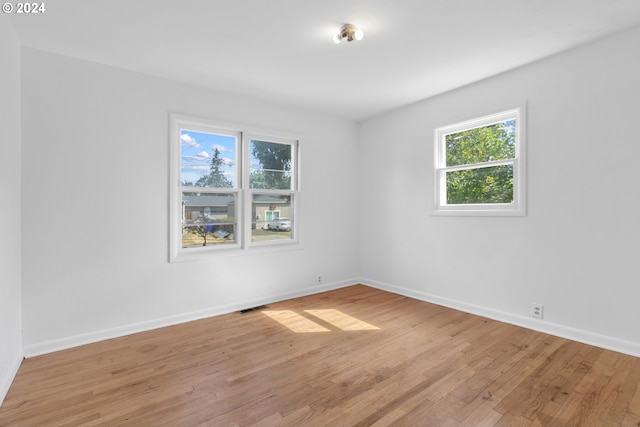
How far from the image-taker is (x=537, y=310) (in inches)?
123

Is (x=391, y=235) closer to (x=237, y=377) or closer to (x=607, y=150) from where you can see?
(x=607, y=150)

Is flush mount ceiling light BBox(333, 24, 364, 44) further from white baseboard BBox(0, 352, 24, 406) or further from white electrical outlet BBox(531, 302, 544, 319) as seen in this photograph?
white baseboard BBox(0, 352, 24, 406)

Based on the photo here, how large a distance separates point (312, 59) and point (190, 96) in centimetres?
147

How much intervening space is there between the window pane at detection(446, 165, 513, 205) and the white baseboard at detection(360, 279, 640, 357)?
3.96ft

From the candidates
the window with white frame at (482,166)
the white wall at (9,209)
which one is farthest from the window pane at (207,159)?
the window with white frame at (482,166)

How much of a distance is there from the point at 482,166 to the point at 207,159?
10.4 ft

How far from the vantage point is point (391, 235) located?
15.2 ft

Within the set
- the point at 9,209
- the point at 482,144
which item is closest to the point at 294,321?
the point at 9,209

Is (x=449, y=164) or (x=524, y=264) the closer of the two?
(x=524, y=264)

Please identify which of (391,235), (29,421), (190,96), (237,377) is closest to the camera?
(29,421)

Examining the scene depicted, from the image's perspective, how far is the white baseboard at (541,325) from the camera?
263 cm

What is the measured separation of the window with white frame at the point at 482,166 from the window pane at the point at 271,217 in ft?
6.50

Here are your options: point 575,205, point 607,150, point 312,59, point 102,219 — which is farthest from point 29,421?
point 607,150

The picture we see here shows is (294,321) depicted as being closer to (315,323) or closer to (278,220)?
(315,323)
